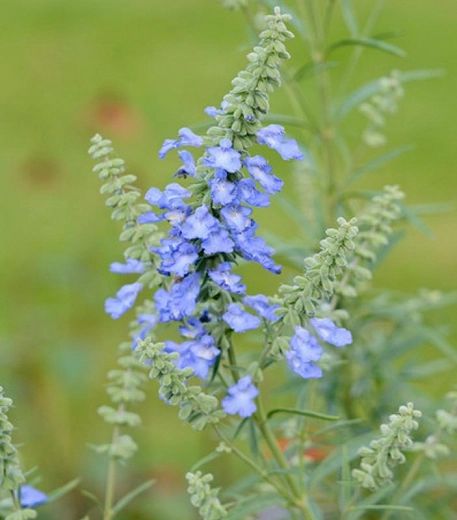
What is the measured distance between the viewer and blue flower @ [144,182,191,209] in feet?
5.56

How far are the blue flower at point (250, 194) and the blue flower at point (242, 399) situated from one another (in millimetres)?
287

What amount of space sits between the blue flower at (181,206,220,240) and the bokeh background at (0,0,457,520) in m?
1.26

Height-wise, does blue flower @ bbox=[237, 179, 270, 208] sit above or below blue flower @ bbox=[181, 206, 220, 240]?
above

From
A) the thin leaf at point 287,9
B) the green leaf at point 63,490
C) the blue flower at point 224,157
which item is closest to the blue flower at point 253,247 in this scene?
the blue flower at point 224,157

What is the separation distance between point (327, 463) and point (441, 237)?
3862 millimetres

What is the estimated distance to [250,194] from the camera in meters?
1.67

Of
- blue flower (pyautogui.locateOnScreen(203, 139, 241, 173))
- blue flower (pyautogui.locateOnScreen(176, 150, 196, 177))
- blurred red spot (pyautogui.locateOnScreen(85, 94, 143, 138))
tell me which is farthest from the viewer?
blurred red spot (pyautogui.locateOnScreen(85, 94, 143, 138))

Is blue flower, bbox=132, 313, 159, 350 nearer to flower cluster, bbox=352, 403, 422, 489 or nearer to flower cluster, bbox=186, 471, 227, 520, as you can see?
flower cluster, bbox=186, 471, 227, 520

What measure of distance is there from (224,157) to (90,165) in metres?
4.87

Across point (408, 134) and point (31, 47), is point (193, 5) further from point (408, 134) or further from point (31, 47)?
point (408, 134)

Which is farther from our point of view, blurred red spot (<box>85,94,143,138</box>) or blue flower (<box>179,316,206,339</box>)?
Answer: blurred red spot (<box>85,94,143,138</box>)

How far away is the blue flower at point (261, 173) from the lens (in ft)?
5.46

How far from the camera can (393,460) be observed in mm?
1734

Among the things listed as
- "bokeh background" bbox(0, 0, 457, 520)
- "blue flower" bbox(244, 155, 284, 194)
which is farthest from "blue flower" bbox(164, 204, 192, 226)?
"bokeh background" bbox(0, 0, 457, 520)
